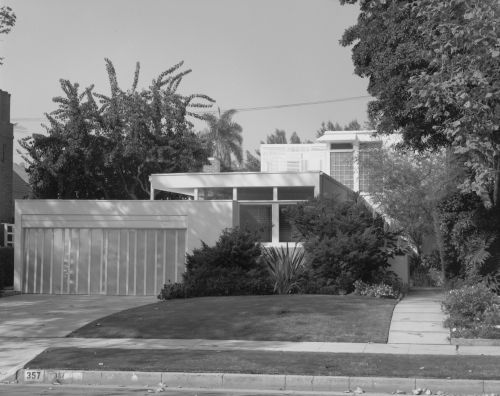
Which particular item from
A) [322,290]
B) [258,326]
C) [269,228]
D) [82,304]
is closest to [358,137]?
[269,228]

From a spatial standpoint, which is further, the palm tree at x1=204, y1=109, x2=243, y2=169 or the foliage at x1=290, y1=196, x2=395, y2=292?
the palm tree at x1=204, y1=109, x2=243, y2=169

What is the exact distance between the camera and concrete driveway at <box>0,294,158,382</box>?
13.4 meters

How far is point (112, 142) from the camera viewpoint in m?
36.2

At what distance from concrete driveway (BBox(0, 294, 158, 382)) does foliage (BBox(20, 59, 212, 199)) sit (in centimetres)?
1367

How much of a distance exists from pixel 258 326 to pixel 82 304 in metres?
7.13

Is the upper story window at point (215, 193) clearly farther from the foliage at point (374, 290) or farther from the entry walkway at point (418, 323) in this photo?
the entry walkway at point (418, 323)

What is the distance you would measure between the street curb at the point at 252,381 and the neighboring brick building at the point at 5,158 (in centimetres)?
2275

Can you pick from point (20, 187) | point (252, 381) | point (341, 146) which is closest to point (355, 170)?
point (341, 146)

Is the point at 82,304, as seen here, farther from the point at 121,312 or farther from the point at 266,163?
the point at 266,163

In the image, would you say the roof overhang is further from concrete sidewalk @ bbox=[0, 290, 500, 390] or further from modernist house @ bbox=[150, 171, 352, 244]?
concrete sidewalk @ bbox=[0, 290, 500, 390]

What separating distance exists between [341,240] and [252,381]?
378 inches

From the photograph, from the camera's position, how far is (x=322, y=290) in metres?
19.8

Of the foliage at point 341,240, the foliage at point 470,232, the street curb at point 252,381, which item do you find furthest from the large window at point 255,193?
the street curb at point 252,381

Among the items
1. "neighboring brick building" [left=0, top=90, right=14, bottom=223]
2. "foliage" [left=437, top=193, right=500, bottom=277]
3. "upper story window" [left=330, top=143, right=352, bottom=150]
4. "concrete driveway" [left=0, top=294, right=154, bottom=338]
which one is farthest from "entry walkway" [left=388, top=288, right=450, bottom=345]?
"neighboring brick building" [left=0, top=90, right=14, bottom=223]
